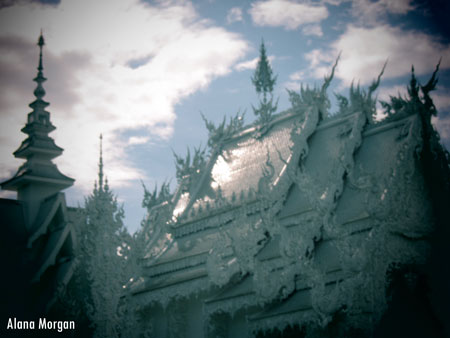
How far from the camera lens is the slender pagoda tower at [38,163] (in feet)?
72.1

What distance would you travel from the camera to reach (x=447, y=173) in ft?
35.5

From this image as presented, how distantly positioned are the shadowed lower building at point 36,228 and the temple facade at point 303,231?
3.48 m

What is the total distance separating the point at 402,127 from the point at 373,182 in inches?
126

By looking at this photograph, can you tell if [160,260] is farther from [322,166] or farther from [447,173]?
[447,173]

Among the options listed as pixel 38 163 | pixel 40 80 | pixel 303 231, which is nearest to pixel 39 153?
pixel 38 163

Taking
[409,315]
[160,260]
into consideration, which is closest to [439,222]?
[409,315]

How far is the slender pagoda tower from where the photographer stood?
72.1 ft

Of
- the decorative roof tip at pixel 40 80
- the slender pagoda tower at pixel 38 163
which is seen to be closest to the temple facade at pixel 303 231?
the slender pagoda tower at pixel 38 163

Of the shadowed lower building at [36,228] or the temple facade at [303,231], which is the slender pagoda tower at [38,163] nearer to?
the shadowed lower building at [36,228]

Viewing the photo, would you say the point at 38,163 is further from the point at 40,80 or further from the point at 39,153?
the point at 40,80

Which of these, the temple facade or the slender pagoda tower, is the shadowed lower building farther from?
the temple facade

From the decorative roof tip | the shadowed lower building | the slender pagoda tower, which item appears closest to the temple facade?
the shadowed lower building

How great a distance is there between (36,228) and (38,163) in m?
3.33

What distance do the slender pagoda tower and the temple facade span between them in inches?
220
